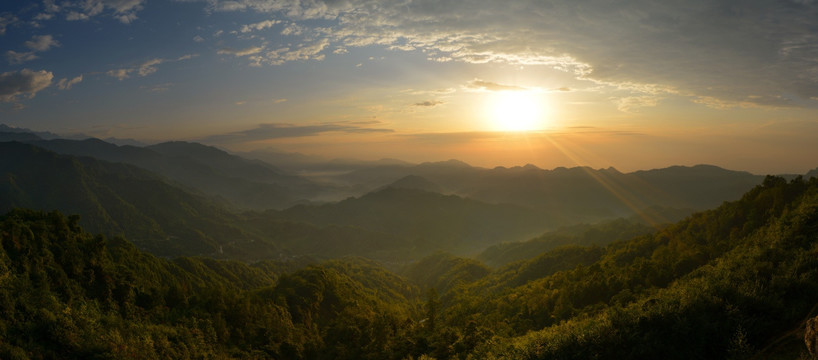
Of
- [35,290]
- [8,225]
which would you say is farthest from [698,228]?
[8,225]

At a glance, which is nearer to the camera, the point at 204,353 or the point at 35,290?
the point at 35,290

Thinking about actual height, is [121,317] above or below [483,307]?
above

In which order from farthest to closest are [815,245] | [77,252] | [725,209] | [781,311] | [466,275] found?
1. [466,275]
2. [725,209]
3. [77,252]
4. [815,245]
5. [781,311]

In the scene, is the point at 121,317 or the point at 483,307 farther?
the point at 483,307

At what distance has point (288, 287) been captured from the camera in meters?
109

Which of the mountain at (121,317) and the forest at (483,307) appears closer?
the forest at (483,307)

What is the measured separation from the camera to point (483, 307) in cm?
10544

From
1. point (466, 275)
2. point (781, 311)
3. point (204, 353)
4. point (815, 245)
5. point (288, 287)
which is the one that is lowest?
point (466, 275)

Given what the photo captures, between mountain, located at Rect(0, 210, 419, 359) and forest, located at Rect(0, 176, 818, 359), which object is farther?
mountain, located at Rect(0, 210, 419, 359)

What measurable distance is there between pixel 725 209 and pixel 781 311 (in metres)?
81.5

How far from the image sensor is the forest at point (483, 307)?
29.3 metres

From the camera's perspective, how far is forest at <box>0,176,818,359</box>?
29.3 meters

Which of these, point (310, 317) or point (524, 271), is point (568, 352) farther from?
point (524, 271)

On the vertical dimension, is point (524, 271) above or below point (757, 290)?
below
